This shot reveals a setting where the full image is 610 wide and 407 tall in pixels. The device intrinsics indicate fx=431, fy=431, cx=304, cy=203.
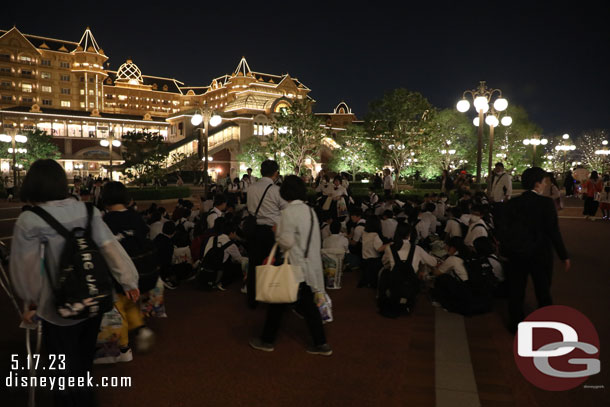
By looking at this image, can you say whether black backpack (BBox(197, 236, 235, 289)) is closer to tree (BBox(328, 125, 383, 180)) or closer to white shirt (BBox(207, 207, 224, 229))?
white shirt (BBox(207, 207, 224, 229))

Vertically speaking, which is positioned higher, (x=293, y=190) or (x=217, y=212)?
(x=293, y=190)

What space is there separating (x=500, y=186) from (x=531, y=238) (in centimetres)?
528

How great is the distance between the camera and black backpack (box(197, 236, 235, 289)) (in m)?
6.41

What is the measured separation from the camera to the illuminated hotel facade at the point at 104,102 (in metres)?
43.7

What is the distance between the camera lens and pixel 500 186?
30.4 feet

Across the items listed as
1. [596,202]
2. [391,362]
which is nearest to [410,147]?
[596,202]

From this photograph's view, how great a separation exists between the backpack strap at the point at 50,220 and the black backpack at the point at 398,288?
3.96m

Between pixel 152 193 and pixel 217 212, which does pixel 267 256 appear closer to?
pixel 217 212

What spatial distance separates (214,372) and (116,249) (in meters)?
1.78

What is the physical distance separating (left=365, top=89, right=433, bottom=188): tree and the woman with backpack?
71.0 feet

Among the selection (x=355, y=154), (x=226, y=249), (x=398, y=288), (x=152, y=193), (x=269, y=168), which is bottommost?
(x=398, y=288)

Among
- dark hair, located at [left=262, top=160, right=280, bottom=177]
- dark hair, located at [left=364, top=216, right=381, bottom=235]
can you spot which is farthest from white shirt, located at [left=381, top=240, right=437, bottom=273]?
dark hair, located at [left=262, top=160, right=280, bottom=177]

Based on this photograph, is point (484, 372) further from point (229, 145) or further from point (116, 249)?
point (229, 145)

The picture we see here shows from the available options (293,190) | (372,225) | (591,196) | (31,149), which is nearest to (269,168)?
(293,190)
